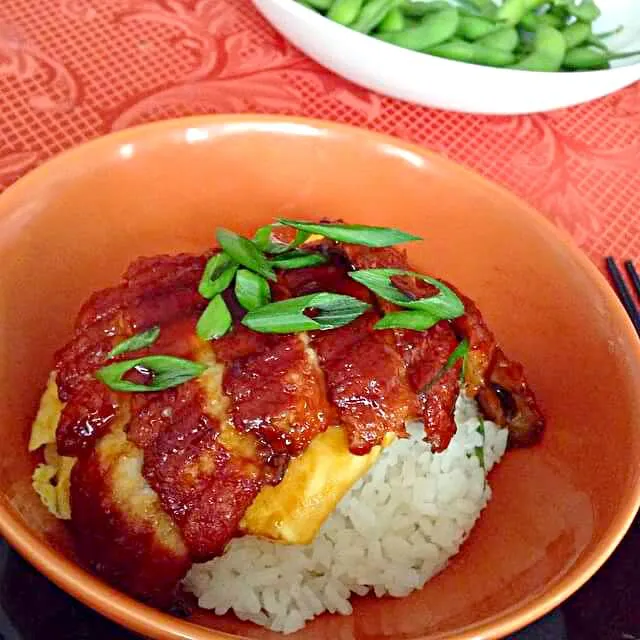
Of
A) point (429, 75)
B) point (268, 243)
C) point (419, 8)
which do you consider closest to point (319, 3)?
point (419, 8)

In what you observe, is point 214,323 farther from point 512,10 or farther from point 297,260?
point 512,10

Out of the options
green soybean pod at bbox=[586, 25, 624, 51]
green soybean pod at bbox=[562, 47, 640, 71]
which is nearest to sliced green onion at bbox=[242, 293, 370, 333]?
green soybean pod at bbox=[562, 47, 640, 71]

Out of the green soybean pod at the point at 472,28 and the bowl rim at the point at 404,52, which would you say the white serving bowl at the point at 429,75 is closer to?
the bowl rim at the point at 404,52

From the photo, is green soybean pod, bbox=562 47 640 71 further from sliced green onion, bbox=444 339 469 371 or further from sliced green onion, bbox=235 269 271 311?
sliced green onion, bbox=235 269 271 311

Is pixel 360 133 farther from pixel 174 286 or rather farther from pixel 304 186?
pixel 174 286

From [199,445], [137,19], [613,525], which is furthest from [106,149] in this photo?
[613,525]
